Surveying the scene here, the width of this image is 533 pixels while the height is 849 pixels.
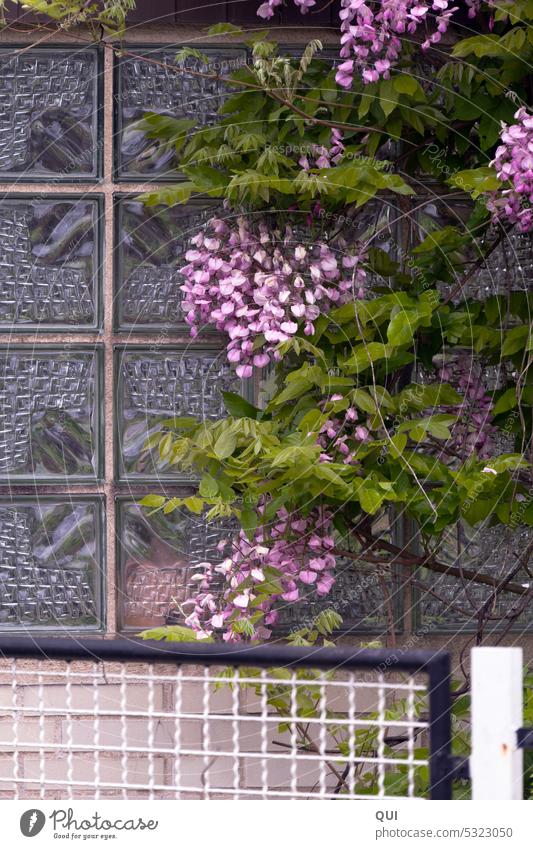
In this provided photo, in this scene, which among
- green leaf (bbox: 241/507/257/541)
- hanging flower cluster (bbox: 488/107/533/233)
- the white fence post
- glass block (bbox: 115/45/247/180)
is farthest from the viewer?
glass block (bbox: 115/45/247/180)

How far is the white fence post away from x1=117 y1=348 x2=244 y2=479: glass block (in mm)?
1482

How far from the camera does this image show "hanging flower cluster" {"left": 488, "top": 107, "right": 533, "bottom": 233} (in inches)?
76.7

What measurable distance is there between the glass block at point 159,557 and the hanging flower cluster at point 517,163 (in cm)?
102

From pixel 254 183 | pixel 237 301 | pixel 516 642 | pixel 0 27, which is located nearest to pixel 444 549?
pixel 516 642

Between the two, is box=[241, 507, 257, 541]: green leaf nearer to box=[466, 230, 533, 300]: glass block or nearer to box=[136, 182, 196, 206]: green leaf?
box=[136, 182, 196, 206]: green leaf

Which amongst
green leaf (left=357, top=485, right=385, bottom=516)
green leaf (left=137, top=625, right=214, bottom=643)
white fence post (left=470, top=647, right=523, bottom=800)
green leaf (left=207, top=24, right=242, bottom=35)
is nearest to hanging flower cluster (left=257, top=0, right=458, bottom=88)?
green leaf (left=207, top=24, right=242, bottom=35)

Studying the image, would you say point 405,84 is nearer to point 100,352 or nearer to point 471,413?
point 471,413

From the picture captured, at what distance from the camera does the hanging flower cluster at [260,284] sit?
2156 millimetres

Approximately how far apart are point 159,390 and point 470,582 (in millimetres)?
923

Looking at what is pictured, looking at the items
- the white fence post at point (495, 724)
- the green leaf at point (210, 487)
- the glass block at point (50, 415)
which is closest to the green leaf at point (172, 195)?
the glass block at point (50, 415)

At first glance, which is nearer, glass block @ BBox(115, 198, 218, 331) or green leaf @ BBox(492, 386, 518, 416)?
green leaf @ BBox(492, 386, 518, 416)

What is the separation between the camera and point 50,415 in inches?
A: 98.0

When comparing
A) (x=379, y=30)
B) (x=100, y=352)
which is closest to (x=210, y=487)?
(x=100, y=352)

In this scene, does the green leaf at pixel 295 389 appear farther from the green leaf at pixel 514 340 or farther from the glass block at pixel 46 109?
the glass block at pixel 46 109
